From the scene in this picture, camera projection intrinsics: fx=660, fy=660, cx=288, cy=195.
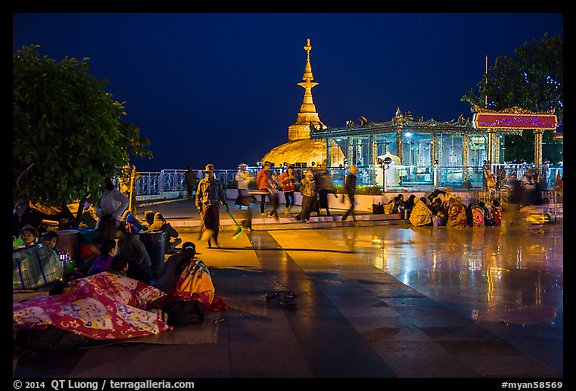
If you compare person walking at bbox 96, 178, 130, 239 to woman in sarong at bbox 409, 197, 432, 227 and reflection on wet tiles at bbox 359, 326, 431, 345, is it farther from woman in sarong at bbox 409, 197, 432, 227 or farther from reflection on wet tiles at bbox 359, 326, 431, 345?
woman in sarong at bbox 409, 197, 432, 227

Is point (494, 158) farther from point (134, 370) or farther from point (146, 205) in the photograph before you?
point (134, 370)

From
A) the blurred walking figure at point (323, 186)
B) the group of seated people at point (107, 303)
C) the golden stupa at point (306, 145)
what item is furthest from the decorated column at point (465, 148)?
the group of seated people at point (107, 303)

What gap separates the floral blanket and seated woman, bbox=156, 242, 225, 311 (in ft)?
1.80

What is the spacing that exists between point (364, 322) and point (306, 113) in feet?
153

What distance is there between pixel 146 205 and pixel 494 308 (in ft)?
66.2

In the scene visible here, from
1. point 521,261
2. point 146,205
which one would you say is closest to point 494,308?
point 521,261

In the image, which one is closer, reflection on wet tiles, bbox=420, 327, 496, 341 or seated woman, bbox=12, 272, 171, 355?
seated woman, bbox=12, 272, 171, 355

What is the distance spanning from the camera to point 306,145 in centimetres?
4472

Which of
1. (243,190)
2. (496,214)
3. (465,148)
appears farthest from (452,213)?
(465,148)

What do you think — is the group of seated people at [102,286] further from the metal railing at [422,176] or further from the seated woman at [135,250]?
the metal railing at [422,176]

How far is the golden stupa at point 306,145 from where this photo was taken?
38.7 metres

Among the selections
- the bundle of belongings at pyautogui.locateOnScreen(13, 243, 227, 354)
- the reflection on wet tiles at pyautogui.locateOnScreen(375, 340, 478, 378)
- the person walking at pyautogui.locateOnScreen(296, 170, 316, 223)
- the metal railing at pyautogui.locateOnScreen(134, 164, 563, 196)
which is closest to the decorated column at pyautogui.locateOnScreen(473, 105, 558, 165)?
the metal railing at pyautogui.locateOnScreen(134, 164, 563, 196)

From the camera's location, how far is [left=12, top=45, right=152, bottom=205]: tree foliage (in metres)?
7.61

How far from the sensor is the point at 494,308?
25.8ft
